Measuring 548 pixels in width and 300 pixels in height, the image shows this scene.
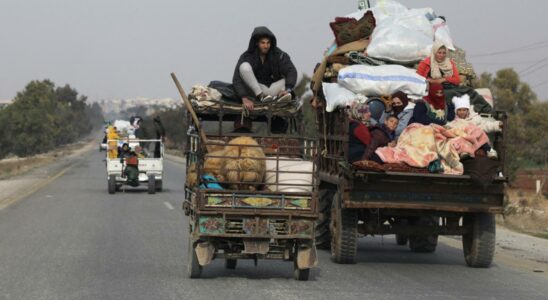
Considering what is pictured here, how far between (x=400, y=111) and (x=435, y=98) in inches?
20.9

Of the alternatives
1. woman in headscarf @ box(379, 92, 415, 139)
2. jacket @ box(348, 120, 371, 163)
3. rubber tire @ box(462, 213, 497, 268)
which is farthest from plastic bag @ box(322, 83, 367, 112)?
rubber tire @ box(462, 213, 497, 268)

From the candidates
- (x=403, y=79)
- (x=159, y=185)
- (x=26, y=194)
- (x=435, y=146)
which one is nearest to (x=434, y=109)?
(x=403, y=79)

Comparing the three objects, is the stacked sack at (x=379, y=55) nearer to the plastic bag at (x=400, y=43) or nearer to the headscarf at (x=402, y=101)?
the plastic bag at (x=400, y=43)

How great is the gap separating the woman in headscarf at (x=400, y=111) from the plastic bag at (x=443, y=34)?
4.89 feet

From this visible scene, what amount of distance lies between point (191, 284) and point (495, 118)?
534cm

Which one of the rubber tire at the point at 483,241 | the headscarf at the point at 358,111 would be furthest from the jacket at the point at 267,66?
the rubber tire at the point at 483,241

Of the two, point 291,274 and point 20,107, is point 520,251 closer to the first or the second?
point 291,274

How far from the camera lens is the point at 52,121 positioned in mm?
139000

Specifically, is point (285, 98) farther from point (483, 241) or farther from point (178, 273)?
point (483, 241)

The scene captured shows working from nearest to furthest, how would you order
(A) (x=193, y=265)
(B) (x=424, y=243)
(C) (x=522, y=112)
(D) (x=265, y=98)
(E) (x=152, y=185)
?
(A) (x=193, y=265)
(D) (x=265, y=98)
(B) (x=424, y=243)
(E) (x=152, y=185)
(C) (x=522, y=112)

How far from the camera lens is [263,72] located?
13.0m

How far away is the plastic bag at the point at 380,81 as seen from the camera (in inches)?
564

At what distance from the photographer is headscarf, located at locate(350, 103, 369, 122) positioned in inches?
542

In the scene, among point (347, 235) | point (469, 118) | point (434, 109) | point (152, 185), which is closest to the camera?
point (347, 235)
